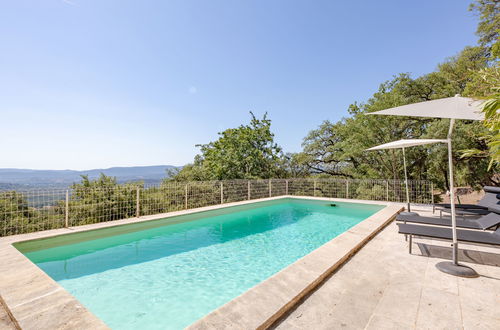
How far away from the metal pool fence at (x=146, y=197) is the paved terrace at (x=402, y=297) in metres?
6.41

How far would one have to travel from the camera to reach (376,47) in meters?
11.9

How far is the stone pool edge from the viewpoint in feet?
6.10

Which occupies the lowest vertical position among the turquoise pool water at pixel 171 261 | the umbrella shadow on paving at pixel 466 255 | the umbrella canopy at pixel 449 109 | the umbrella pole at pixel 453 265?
the turquoise pool water at pixel 171 261

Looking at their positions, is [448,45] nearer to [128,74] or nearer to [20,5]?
[128,74]

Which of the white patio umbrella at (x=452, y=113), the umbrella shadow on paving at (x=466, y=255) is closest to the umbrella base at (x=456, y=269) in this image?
the white patio umbrella at (x=452, y=113)

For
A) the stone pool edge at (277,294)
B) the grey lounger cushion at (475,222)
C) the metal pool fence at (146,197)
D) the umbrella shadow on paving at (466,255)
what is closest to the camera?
the stone pool edge at (277,294)

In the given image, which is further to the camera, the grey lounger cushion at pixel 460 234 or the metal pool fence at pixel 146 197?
the metal pool fence at pixel 146 197

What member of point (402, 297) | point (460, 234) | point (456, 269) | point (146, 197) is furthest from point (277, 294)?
point (146, 197)

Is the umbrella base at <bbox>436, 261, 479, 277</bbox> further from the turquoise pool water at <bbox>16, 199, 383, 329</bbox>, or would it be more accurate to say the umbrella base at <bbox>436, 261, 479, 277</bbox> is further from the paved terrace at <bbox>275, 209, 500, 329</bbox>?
the turquoise pool water at <bbox>16, 199, 383, 329</bbox>

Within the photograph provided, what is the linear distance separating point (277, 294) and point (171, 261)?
10.2ft

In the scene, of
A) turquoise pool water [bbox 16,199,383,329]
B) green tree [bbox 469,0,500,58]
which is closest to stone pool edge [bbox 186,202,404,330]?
turquoise pool water [bbox 16,199,383,329]

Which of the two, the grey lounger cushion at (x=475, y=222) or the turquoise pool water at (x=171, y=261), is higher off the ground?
the grey lounger cushion at (x=475, y=222)

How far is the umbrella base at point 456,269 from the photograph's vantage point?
280cm

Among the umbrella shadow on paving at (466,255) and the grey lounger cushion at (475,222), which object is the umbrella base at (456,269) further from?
the grey lounger cushion at (475,222)
